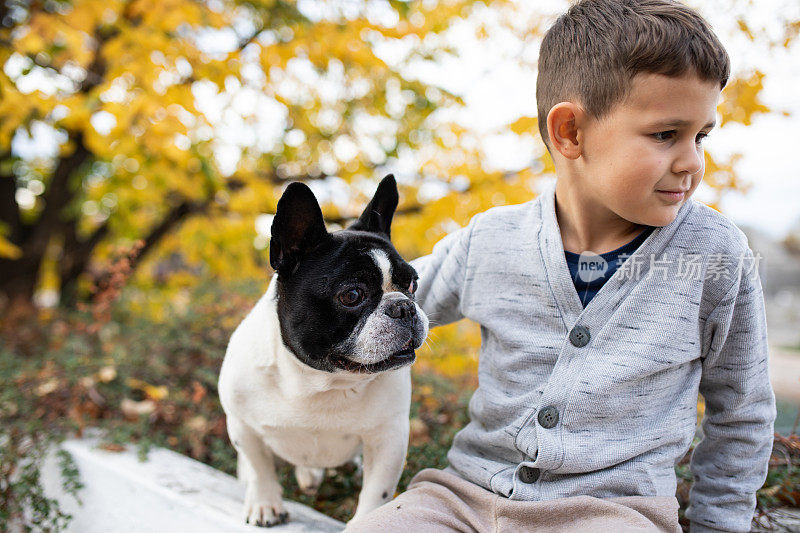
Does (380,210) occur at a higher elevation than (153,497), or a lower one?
higher

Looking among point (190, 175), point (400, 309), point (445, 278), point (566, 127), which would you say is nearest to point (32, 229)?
point (190, 175)

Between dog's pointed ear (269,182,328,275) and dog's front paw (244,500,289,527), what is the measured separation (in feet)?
2.45

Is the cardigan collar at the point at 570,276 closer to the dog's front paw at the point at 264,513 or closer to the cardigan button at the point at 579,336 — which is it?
the cardigan button at the point at 579,336

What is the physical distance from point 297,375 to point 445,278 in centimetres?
53

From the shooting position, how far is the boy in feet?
4.84

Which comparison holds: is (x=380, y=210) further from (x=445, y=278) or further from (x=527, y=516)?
(x=527, y=516)

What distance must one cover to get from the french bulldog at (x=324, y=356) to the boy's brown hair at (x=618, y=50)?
61 cm

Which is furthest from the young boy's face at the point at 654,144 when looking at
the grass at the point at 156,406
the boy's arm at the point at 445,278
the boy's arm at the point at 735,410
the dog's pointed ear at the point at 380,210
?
the grass at the point at 156,406

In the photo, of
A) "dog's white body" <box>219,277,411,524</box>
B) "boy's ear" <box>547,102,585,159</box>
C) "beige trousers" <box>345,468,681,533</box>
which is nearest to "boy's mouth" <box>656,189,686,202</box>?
"boy's ear" <box>547,102,585,159</box>

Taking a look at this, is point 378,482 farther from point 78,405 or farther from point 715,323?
point 78,405

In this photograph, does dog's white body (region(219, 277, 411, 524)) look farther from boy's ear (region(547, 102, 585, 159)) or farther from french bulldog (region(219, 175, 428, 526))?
boy's ear (region(547, 102, 585, 159))

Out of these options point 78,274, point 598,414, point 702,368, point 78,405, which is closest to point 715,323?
point 702,368

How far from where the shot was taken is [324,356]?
1.66 metres

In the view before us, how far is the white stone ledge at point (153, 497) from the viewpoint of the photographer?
77.5 inches
